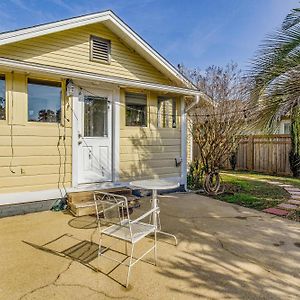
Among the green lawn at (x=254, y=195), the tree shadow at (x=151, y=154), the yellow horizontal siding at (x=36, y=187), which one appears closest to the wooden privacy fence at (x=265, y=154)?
the green lawn at (x=254, y=195)

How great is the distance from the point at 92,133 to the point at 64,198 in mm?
1711

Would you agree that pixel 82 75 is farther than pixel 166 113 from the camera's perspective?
No

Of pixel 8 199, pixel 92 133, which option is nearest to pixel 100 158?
pixel 92 133

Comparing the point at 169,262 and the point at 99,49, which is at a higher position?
the point at 99,49

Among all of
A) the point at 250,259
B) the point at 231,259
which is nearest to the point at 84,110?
the point at 231,259

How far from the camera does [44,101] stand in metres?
6.06

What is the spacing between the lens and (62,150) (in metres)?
6.31

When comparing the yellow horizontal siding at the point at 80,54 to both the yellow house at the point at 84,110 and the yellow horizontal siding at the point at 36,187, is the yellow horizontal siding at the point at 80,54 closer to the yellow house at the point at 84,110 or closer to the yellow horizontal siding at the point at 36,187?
the yellow house at the point at 84,110

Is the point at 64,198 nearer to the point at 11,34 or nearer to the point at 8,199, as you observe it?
the point at 8,199

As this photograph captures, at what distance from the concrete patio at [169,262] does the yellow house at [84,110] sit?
115 cm

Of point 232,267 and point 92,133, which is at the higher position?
point 92,133

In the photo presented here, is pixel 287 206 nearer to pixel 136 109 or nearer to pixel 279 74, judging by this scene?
pixel 279 74

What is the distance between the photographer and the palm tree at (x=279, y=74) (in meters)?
4.96

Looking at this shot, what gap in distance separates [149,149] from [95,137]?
5.45ft
